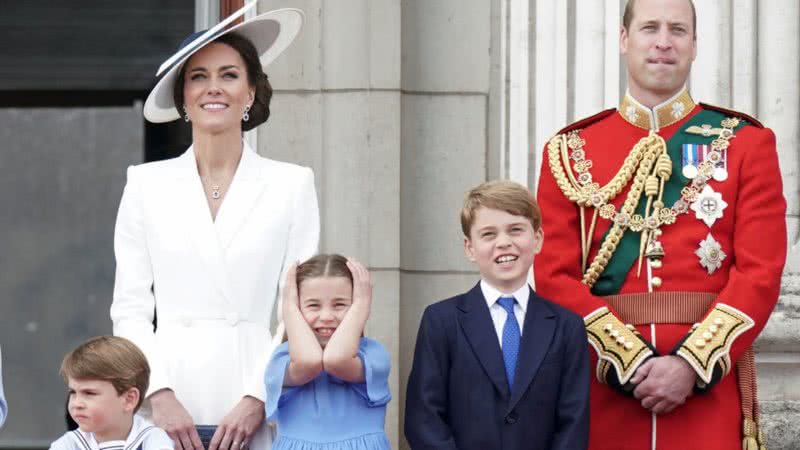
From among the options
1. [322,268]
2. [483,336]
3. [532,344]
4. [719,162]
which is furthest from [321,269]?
[719,162]

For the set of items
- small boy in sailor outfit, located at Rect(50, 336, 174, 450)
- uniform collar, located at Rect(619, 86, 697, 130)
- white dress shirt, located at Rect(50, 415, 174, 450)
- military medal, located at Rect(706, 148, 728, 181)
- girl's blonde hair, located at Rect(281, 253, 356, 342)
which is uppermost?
uniform collar, located at Rect(619, 86, 697, 130)

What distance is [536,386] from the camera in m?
4.93

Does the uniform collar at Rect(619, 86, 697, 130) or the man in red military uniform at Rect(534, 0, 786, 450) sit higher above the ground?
the uniform collar at Rect(619, 86, 697, 130)

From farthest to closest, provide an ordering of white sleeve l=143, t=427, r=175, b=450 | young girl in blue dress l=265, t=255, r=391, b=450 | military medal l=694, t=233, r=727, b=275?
military medal l=694, t=233, r=727, b=275
young girl in blue dress l=265, t=255, r=391, b=450
white sleeve l=143, t=427, r=175, b=450

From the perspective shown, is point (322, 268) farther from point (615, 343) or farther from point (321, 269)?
point (615, 343)

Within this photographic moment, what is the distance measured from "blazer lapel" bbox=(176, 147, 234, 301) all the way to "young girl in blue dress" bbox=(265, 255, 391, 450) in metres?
0.20

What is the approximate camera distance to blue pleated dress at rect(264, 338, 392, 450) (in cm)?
492

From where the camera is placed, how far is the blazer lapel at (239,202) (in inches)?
200

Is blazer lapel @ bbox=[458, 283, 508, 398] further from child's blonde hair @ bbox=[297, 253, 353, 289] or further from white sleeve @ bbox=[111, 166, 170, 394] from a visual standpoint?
white sleeve @ bbox=[111, 166, 170, 394]

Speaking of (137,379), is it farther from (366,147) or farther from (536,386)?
(366,147)

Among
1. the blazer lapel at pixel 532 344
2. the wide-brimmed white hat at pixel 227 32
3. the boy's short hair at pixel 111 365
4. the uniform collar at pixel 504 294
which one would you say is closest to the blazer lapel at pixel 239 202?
the wide-brimmed white hat at pixel 227 32

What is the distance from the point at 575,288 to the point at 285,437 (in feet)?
2.85

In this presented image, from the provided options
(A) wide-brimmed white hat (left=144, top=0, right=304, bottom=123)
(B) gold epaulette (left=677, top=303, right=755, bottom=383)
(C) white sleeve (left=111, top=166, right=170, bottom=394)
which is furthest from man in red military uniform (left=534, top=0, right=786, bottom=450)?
(C) white sleeve (left=111, top=166, right=170, bottom=394)

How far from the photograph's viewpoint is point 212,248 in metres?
5.05
